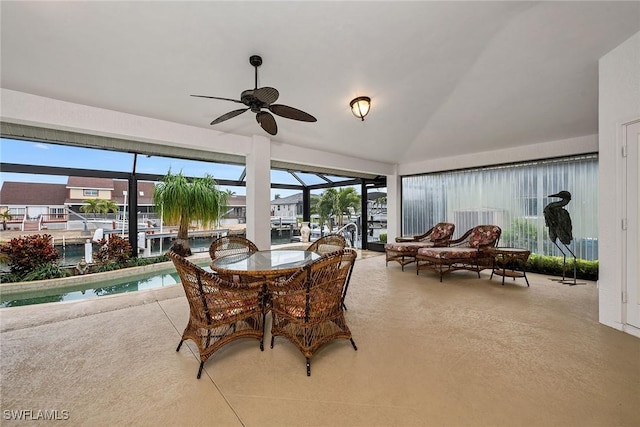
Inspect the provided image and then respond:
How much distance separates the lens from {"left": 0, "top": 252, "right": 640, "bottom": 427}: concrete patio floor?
4.98 ft

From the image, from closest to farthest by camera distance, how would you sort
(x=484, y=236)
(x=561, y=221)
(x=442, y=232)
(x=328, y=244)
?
(x=328, y=244), (x=561, y=221), (x=484, y=236), (x=442, y=232)

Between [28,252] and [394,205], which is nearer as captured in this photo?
[28,252]

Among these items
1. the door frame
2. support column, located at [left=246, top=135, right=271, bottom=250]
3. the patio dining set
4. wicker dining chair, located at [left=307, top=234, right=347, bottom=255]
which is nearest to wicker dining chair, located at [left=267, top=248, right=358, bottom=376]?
the patio dining set

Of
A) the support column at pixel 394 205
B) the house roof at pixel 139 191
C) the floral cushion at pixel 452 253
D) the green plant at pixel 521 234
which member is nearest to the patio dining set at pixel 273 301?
the floral cushion at pixel 452 253

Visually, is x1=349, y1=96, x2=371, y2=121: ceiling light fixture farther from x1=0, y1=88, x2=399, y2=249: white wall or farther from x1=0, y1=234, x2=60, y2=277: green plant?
x1=0, y1=234, x2=60, y2=277: green plant

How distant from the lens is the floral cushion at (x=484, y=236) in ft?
15.4

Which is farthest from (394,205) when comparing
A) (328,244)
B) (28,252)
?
(28,252)

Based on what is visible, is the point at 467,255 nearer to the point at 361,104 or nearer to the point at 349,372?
the point at 361,104

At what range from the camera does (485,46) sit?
10.3ft

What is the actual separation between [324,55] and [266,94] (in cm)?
121

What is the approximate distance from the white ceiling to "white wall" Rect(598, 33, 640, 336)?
0.94 feet

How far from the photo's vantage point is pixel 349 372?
1.89 metres

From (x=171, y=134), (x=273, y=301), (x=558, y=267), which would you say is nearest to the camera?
(x=273, y=301)

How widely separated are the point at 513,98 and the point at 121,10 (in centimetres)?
494
